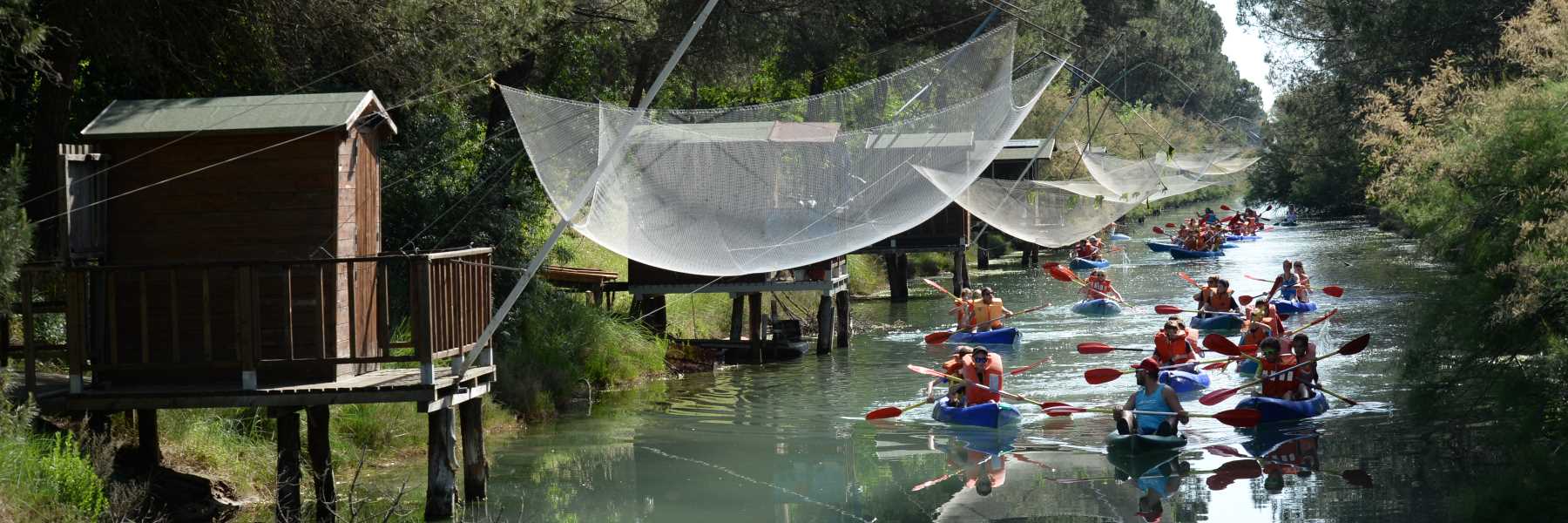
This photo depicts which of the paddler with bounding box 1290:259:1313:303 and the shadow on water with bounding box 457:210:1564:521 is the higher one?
the paddler with bounding box 1290:259:1313:303

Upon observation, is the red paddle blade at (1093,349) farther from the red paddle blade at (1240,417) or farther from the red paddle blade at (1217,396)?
the red paddle blade at (1240,417)

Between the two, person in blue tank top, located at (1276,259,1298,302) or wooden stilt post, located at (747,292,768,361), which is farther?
person in blue tank top, located at (1276,259,1298,302)

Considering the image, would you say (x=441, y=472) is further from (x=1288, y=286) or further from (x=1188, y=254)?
(x=1188, y=254)

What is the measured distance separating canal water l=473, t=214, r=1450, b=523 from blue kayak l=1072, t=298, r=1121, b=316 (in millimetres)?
4116

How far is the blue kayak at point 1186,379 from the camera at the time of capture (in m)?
17.8

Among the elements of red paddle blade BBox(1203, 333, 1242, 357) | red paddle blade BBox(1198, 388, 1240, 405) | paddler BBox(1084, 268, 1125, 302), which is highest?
paddler BBox(1084, 268, 1125, 302)

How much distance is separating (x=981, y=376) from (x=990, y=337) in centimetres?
659

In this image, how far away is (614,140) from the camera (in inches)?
476

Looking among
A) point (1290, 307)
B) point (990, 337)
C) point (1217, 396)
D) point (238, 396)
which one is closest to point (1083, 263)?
point (1290, 307)

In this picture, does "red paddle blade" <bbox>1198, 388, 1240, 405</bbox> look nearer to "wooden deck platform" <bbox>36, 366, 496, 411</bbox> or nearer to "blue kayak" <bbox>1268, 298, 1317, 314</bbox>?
"wooden deck platform" <bbox>36, 366, 496, 411</bbox>

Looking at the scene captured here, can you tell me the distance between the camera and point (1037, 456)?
14.6 meters

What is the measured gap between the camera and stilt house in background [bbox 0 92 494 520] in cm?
984

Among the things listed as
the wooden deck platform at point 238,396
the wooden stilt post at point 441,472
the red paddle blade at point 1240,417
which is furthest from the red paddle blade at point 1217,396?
the wooden deck platform at point 238,396

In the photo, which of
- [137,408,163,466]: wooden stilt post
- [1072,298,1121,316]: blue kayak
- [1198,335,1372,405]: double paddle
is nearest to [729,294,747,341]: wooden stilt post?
[1072,298,1121,316]: blue kayak
